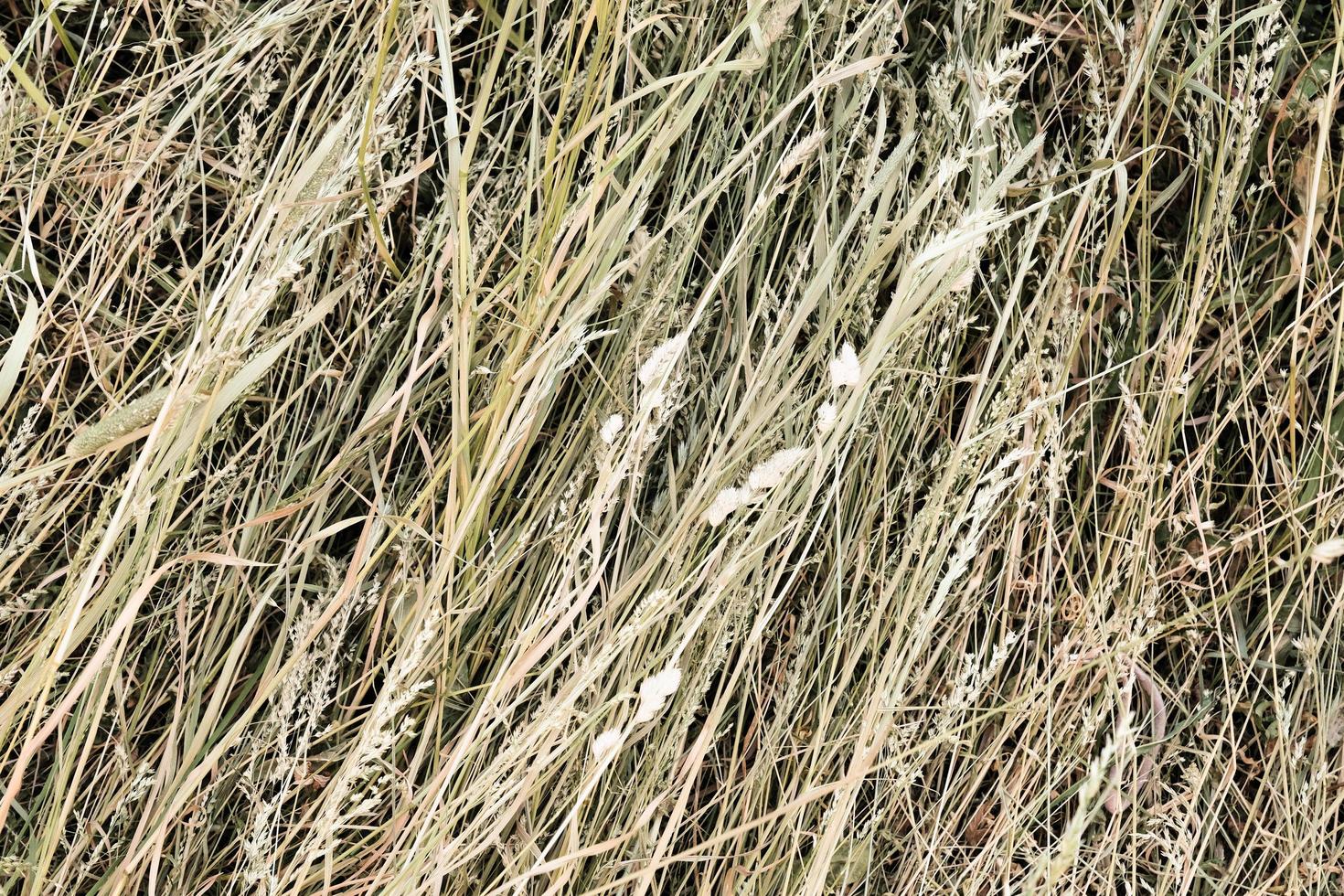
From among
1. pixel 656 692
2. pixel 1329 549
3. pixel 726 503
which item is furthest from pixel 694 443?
pixel 1329 549

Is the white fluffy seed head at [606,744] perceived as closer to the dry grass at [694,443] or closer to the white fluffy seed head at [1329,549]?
the dry grass at [694,443]

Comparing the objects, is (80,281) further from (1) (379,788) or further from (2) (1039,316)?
(2) (1039,316)

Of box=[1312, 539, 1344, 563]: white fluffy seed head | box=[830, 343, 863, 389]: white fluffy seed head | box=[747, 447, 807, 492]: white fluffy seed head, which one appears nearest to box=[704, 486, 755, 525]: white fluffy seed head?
box=[747, 447, 807, 492]: white fluffy seed head

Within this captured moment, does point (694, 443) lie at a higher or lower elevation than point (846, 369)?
lower

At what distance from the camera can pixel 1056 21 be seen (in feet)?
3.99

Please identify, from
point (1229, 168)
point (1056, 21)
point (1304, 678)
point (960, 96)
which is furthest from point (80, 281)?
point (1304, 678)

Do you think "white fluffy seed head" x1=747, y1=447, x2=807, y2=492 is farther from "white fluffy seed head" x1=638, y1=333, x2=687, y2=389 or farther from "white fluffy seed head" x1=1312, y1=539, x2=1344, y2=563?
"white fluffy seed head" x1=1312, y1=539, x2=1344, y2=563

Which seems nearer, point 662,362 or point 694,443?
point 662,362

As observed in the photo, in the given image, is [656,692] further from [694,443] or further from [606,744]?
[694,443]

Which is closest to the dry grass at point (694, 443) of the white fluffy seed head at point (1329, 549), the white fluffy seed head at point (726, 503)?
the white fluffy seed head at point (726, 503)

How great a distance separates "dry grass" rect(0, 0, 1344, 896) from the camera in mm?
1040

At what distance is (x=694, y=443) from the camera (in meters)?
1.12

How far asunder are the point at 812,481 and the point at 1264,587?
0.66m

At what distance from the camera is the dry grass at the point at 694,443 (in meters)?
1.04
